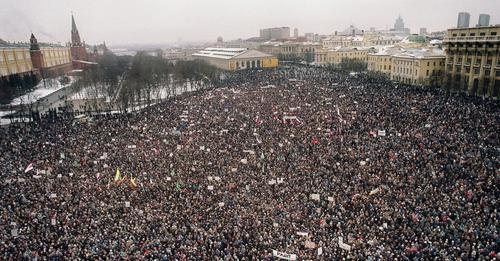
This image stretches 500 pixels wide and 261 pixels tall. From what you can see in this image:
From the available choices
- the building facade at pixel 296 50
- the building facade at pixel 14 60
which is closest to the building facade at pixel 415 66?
the building facade at pixel 296 50

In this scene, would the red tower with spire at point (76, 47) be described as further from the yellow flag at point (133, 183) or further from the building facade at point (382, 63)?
the yellow flag at point (133, 183)

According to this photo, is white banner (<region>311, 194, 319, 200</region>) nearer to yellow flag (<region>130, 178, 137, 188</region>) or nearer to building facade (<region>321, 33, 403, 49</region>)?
yellow flag (<region>130, 178, 137, 188</region>)

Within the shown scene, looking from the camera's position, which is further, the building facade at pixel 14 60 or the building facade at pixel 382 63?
the building facade at pixel 382 63

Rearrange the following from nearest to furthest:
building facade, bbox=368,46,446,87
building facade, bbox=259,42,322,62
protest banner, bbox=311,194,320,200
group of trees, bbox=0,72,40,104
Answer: protest banner, bbox=311,194,320,200
group of trees, bbox=0,72,40,104
building facade, bbox=368,46,446,87
building facade, bbox=259,42,322,62

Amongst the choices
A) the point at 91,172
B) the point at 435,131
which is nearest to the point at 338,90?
the point at 435,131

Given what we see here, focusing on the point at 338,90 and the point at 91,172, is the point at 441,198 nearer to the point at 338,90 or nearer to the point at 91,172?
the point at 91,172

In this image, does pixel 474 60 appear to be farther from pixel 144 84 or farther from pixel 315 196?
pixel 144 84

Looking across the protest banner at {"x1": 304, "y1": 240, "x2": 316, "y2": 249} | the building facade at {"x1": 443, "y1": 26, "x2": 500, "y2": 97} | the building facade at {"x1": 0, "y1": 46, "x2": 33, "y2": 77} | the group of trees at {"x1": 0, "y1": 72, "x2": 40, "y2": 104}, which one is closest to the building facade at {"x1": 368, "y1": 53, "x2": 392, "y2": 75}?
the building facade at {"x1": 443, "y1": 26, "x2": 500, "y2": 97}
